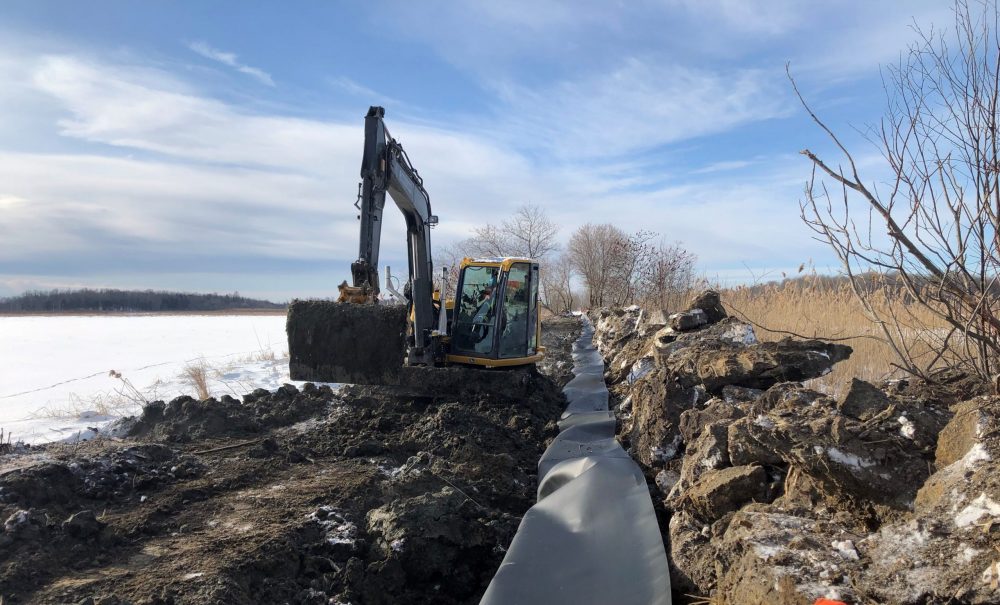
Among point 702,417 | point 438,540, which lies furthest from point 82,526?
point 702,417

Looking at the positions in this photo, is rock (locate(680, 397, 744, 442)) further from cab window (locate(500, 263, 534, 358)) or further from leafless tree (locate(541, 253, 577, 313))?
leafless tree (locate(541, 253, 577, 313))

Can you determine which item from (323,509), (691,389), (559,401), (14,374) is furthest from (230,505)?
(14,374)

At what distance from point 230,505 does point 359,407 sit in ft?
10.1

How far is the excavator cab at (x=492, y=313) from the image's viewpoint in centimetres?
868

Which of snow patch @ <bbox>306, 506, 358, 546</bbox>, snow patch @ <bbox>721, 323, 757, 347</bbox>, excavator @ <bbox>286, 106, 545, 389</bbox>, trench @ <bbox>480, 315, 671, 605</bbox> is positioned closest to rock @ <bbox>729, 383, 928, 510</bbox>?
trench @ <bbox>480, 315, 671, 605</bbox>

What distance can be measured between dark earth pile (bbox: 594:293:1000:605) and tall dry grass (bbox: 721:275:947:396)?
96 cm

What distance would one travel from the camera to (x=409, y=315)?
882 cm

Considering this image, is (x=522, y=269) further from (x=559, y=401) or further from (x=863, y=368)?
(x=863, y=368)

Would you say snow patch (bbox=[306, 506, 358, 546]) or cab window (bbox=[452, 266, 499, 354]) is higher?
cab window (bbox=[452, 266, 499, 354])

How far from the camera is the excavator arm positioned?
292 inches

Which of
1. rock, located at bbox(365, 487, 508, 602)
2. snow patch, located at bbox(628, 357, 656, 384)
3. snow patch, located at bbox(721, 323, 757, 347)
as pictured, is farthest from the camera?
snow patch, located at bbox(628, 357, 656, 384)

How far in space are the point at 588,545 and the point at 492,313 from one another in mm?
5424

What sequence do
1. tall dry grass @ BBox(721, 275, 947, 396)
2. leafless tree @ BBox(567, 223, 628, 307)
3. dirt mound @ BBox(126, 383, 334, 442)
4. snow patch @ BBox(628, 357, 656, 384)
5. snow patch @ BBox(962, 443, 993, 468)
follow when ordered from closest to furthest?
1. snow patch @ BBox(962, 443, 993, 468)
2. tall dry grass @ BBox(721, 275, 947, 396)
3. dirt mound @ BBox(126, 383, 334, 442)
4. snow patch @ BBox(628, 357, 656, 384)
5. leafless tree @ BBox(567, 223, 628, 307)

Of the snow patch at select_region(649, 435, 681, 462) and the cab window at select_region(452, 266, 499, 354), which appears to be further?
the cab window at select_region(452, 266, 499, 354)
